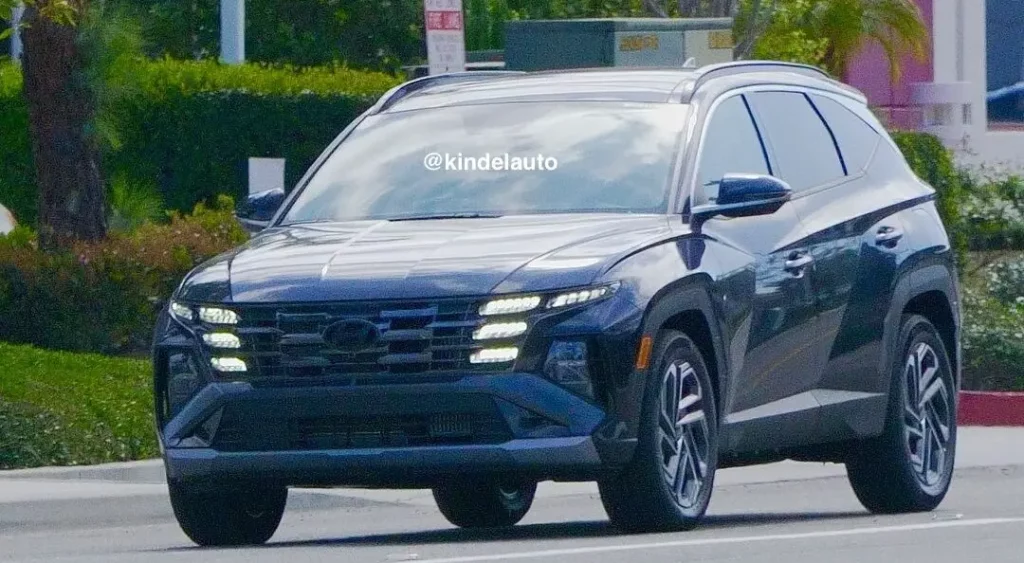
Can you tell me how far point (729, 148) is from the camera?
30.7 feet

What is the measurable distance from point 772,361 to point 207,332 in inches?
83.1

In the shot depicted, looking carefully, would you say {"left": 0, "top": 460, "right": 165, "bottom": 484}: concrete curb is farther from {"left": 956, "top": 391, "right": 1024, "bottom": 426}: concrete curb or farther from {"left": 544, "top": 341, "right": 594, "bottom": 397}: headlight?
{"left": 956, "top": 391, "right": 1024, "bottom": 426}: concrete curb

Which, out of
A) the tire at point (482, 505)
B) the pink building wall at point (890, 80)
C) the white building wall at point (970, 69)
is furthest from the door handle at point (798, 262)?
the white building wall at point (970, 69)

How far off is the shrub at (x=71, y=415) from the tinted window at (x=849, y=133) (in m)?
4.40

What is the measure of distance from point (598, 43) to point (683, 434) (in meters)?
9.89

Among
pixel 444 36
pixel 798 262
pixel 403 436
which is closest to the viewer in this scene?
pixel 403 436

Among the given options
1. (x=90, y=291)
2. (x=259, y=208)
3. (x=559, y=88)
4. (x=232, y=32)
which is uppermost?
(x=232, y=32)

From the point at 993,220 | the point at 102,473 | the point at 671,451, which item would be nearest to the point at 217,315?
the point at 671,451

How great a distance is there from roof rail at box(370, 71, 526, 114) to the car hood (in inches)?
40.8

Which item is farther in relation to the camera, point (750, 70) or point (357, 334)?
point (750, 70)

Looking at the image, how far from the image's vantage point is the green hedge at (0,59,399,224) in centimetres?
2177

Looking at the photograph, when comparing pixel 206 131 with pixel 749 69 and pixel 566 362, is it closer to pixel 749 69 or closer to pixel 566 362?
pixel 749 69

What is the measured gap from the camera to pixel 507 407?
314 inches

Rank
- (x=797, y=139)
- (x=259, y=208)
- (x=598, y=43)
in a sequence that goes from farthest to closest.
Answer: (x=598, y=43) → (x=797, y=139) → (x=259, y=208)
